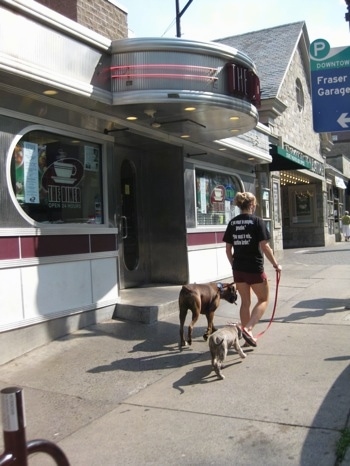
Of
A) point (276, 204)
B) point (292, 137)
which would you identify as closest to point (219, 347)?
point (276, 204)

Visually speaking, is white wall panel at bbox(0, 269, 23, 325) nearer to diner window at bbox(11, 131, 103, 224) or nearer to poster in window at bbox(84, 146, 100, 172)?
diner window at bbox(11, 131, 103, 224)

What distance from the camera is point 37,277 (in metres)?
6.14

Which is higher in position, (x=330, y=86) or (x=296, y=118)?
(x=296, y=118)

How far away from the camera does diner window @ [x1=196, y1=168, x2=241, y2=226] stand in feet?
32.7

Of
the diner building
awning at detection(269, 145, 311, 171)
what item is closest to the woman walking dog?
the diner building

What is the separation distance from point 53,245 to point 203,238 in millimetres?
3902

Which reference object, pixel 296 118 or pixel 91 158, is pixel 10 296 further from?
pixel 296 118

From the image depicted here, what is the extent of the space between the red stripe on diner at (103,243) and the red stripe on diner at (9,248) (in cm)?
138

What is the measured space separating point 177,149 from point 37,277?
3.99 meters

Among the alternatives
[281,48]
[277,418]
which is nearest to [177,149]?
[277,418]

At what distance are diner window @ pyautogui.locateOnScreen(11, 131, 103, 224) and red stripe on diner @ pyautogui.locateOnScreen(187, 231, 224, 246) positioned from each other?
226cm

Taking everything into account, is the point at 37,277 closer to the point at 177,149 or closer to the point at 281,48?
the point at 177,149

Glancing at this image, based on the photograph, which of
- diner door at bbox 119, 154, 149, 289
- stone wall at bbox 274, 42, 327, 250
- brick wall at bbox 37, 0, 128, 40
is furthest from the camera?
stone wall at bbox 274, 42, 327, 250

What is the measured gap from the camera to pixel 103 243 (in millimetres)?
7285
